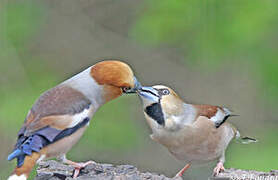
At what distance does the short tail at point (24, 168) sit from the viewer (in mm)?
5348

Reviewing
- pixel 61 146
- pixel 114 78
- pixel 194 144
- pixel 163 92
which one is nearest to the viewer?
pixel 61 146

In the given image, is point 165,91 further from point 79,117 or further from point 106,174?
point 79,117

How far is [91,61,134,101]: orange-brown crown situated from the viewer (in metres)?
5.76

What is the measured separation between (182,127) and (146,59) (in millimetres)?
4691

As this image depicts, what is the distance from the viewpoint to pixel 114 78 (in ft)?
19.0

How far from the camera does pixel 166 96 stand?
6.70 metres

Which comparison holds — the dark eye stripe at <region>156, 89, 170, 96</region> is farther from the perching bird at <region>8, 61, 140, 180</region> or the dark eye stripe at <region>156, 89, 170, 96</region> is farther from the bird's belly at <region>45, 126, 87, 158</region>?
the bird's belly at <region>45, 126, 87, 158</region>

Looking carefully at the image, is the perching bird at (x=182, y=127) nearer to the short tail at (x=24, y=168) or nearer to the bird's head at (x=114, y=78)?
the bird's head at (x=114, y=78)

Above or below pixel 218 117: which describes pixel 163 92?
above

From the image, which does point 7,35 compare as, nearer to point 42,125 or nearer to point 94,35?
point 94,35

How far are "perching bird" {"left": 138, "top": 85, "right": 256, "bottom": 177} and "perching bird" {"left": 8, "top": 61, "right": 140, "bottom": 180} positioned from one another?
0.63 meters

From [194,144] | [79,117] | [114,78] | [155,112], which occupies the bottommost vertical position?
[194,144]

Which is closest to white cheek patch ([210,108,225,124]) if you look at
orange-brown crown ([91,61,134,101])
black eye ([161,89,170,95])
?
black eye ([161,89,170,95])

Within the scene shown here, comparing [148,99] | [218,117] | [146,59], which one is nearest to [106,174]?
[148,99]
